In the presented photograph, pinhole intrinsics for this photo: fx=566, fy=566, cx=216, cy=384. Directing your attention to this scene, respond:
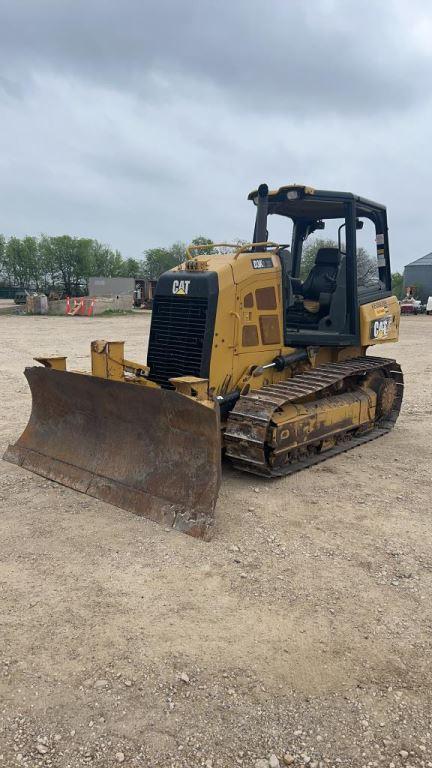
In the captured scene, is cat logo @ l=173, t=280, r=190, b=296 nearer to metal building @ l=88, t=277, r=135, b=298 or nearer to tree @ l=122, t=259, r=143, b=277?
metal building @ l=88, t=277, r=135, b=298

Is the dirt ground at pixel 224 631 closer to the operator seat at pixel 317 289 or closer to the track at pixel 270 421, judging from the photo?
the track at pixel 270 421

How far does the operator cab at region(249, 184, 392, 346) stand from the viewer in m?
6.69

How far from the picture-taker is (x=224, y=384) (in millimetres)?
5980

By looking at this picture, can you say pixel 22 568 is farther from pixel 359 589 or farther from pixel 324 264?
pixel 324 264

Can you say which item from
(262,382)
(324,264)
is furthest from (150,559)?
(324,264)

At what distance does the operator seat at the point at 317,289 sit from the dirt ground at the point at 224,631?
2.58 m

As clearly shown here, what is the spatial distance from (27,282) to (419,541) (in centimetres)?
6876

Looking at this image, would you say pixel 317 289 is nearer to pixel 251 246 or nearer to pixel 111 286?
pixel 251 246

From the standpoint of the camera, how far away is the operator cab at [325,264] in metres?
6.69

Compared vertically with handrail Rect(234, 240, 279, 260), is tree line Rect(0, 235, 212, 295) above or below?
above

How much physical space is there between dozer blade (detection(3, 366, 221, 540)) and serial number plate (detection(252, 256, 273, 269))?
2.01 metres

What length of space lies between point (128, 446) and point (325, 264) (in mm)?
3892

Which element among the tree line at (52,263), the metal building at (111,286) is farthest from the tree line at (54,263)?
the metal building at (111,286)

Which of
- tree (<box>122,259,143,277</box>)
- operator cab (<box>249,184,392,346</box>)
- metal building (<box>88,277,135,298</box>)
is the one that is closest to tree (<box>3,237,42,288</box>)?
tree (<box>122,259,143,277</box>)
